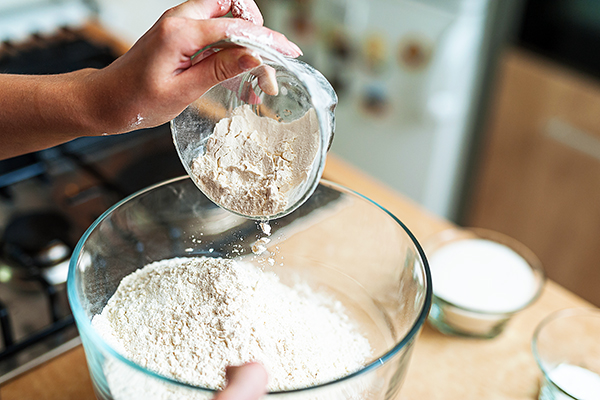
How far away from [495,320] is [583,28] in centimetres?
108

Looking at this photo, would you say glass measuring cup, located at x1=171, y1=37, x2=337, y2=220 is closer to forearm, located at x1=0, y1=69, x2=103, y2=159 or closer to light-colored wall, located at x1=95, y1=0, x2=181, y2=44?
forearm, located at x1=0, y1=69, x2=103, y2=159

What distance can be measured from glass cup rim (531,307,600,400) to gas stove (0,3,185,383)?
0.58 metres

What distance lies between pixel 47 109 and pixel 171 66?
149 mm

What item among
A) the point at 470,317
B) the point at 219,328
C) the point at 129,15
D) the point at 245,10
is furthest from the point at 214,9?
the point at 129,15

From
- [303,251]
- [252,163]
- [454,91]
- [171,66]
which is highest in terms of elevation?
[171,66]

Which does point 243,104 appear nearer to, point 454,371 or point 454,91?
point 454,371

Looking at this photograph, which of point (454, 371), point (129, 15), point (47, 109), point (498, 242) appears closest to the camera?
point (47, 109)

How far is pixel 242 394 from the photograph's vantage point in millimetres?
399

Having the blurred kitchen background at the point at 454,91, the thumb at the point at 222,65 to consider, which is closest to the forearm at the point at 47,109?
the thumb at the point at 222,65

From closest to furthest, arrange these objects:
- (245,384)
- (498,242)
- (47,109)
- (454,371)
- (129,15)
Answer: (245,384) → (47,109) → (454,371) → (498,242) → (129,15)

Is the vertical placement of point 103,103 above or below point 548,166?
above

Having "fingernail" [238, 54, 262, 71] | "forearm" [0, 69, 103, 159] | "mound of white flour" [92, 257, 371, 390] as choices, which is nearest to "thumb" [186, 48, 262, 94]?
"fingernail" [238, 54, 262, 71]

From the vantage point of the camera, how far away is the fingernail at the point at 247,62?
449 mm

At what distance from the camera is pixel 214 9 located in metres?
0.50
